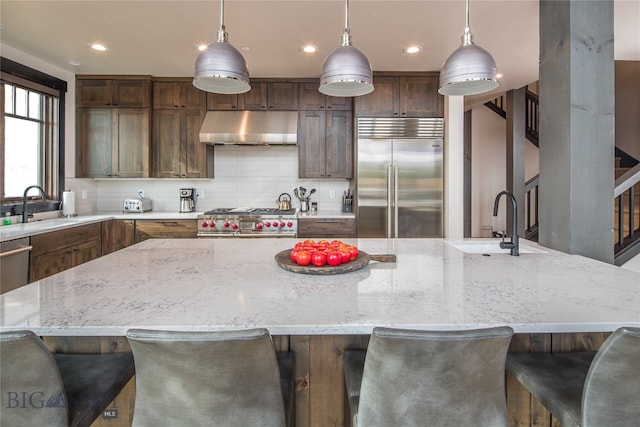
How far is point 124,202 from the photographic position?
4.75 m

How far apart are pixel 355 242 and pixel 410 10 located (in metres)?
1.83

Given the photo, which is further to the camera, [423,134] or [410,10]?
[423,134]

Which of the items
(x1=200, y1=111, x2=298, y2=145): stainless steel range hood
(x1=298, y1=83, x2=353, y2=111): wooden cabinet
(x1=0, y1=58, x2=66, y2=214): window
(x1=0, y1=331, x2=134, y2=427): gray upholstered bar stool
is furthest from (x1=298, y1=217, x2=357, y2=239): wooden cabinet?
(x1=0, y1=331, x2=134, y2=427): gray upholstered bar stool

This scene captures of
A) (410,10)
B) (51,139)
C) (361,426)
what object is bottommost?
(361,426)

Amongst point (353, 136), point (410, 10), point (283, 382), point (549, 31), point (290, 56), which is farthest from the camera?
point (353, 136)

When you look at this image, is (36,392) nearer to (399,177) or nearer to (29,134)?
(399,177)

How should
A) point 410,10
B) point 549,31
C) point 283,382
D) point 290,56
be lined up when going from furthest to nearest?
point 290,56 < point 410,10 < point 549,31 < point 283,382

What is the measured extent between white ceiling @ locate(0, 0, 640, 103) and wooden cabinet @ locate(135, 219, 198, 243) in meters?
1.73

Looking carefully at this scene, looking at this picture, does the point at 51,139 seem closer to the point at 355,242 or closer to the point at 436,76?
the point at 355,242

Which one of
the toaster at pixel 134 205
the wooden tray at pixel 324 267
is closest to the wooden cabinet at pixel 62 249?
the toaster at pixel 134 205

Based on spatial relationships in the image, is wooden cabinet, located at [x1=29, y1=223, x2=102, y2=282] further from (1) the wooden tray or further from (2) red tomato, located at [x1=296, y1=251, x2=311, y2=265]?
(2) red tomato, located at [x1=296, y1=251, x2=311, y2=265]

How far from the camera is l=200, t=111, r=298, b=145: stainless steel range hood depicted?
4.34m

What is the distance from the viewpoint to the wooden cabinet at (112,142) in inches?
176

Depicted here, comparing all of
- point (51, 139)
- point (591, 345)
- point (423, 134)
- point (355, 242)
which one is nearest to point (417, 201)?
point (423, 134)
